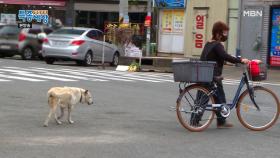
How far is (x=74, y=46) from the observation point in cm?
2583

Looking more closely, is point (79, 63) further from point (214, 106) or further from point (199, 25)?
point (214, 106)

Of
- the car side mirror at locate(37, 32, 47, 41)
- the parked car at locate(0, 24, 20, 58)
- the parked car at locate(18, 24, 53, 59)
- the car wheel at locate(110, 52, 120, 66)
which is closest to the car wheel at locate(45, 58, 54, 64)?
the parked car at locate(18, 24, 53, 59)

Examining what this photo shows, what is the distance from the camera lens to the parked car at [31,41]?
22172mm

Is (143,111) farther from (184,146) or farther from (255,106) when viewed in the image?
(184,146)

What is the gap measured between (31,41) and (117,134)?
16923mm

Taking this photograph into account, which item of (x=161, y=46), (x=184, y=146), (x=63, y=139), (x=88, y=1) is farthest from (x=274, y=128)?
(x=88, y=1)

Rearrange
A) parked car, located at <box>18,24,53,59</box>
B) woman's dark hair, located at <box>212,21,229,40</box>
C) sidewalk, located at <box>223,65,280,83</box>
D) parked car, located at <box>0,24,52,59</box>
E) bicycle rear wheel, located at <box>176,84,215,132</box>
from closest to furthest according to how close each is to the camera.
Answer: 1. bicycle rear wheel, located at <box>176,84,215,132</box>
2. woman's dark hair, located at <box>212,21,229,40</box>
3. parked car, located at <box>18,24,53,59</box>
4. sidewalk, located at <box>223,65,280,83</box>
5. parked car, located at <box>0,24,52,59</box>

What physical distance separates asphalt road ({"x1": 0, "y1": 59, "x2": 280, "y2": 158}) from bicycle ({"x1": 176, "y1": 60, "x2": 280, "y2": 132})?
0.17m

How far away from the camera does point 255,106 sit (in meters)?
10.1

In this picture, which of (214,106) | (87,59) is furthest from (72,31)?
(214,106)

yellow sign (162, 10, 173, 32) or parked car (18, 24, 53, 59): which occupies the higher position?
yellow sign (162, 10, 173, 32)

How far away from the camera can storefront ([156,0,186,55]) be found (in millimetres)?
30938

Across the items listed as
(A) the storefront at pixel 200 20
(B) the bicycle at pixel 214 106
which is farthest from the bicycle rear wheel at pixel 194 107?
(A) the storefront at pixel 200 20

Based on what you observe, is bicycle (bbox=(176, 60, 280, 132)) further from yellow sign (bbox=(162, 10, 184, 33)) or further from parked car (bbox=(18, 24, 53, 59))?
yellow sign (bbox=(162, 10, 184, 33))
